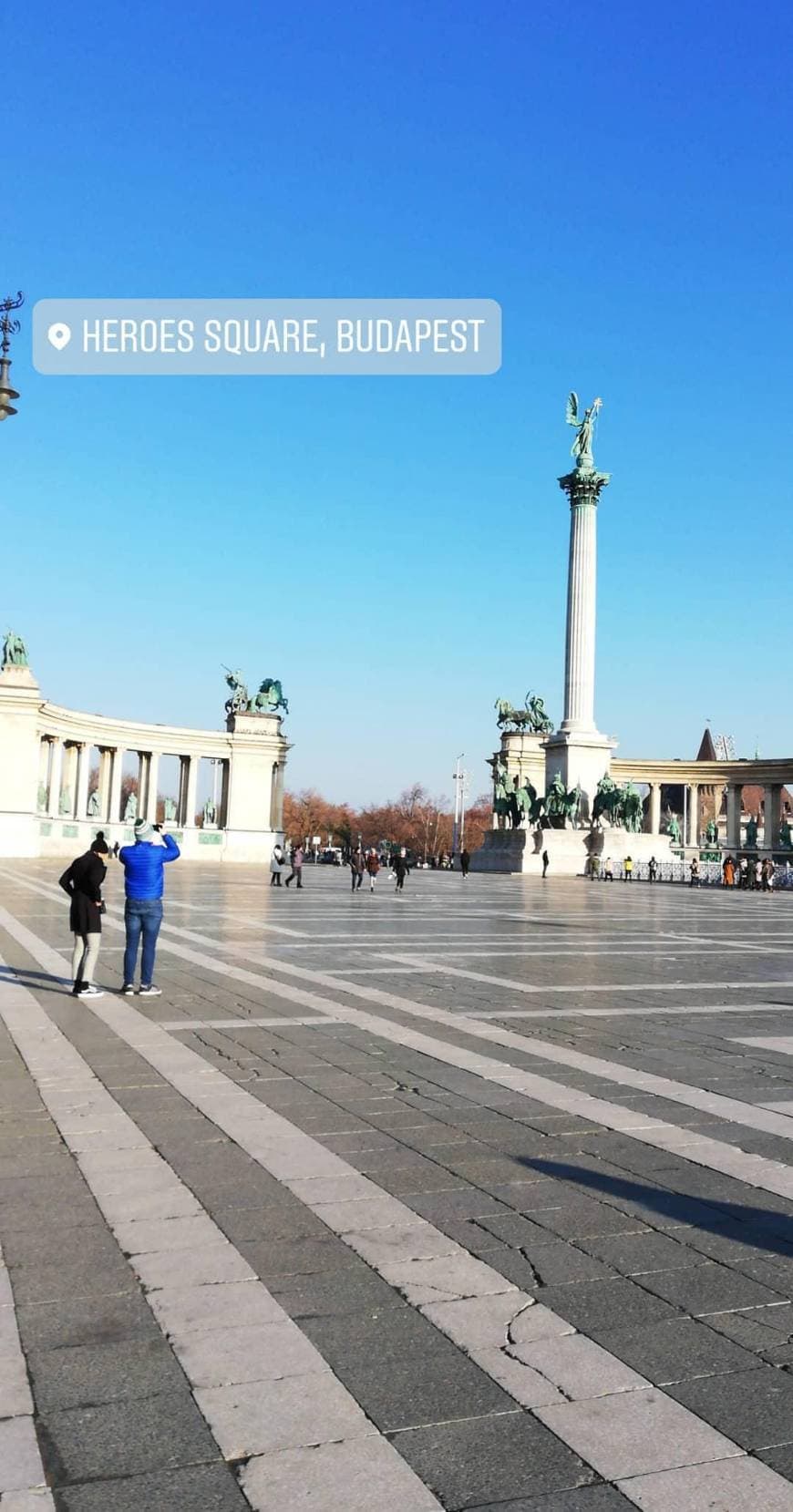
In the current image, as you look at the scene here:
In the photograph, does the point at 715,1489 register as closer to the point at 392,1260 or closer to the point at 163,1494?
the point at 163,1494

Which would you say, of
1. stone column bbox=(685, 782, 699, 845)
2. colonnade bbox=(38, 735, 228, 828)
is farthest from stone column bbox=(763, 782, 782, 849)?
colonnade bbox=(38, 735, 228, 828)

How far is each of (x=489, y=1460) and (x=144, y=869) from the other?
30.2 ft

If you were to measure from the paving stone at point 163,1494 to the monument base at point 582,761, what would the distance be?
6011cm

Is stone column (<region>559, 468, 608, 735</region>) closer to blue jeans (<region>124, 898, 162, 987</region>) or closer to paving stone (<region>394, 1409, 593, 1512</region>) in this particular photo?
blue jeans (<region>124, 898, 162, 987</region>)

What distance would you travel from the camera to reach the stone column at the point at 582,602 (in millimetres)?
63938

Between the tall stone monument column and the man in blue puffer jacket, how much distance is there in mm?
52126

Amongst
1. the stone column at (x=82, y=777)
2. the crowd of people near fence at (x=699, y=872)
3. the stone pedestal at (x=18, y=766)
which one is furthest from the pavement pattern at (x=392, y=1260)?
the stone column at (x=82, y=777)

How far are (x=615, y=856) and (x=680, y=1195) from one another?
56590 mm

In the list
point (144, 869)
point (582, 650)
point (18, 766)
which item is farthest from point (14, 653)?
point (144, 869)

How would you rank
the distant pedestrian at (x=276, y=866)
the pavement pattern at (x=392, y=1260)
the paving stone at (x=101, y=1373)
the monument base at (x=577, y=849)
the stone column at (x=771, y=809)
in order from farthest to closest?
1. the stone column at (x=771, y=809)
2. the monument base at (x=577, y=849)
3. the distant pedestrian at (x=276, y=866)
4. the paving stone at (x=101, y=1373)
5. the pavement pattern at (x=392, y=1260)

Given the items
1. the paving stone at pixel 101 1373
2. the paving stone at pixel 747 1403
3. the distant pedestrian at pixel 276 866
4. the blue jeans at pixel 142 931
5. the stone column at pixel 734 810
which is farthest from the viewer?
the stone column at pixel 734 810

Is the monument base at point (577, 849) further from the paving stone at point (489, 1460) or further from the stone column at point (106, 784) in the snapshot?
the paving stone at point (489, 1460)

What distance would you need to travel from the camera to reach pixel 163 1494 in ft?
10.3

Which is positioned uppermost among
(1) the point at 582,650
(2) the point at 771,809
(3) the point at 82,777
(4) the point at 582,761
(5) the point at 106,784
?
(1) the point at 582,650
